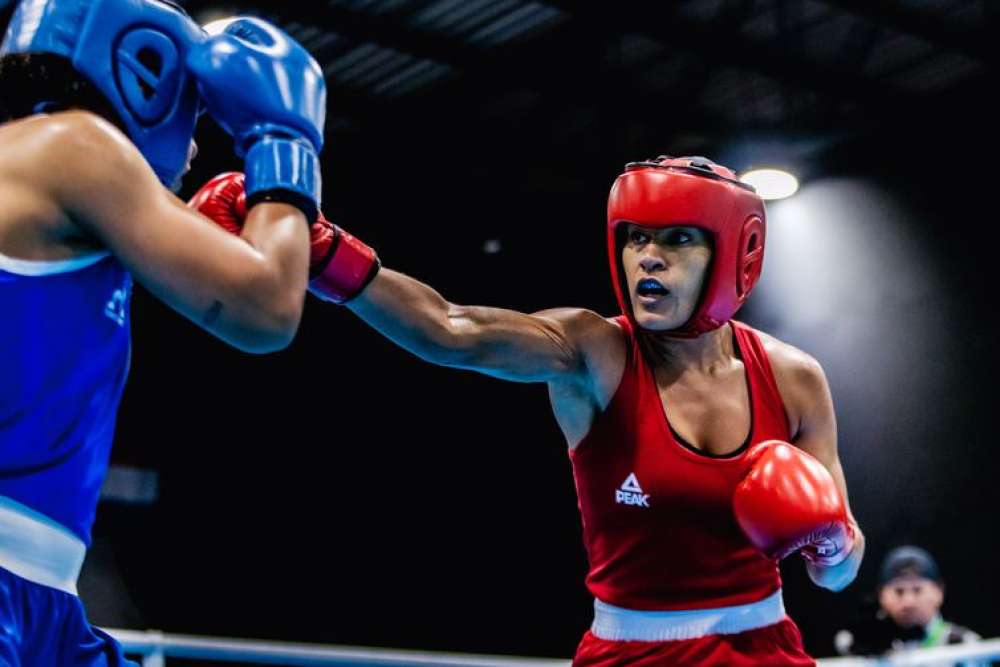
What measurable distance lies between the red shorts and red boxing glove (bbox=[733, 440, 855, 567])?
0.55 ft

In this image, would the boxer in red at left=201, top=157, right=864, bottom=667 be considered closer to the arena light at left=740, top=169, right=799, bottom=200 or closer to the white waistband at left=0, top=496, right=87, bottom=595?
the white waistband at left=0, top=496, right=87, bottom=595

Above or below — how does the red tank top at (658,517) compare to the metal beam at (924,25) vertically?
below

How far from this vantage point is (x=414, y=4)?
22.0 feet

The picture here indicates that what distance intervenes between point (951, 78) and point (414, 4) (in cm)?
359

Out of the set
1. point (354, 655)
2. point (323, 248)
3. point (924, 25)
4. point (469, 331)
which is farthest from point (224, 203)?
point (924, 25)

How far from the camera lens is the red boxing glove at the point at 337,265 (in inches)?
71.9

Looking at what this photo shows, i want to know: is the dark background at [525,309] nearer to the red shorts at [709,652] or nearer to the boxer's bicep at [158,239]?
the red shorts at [709,652]

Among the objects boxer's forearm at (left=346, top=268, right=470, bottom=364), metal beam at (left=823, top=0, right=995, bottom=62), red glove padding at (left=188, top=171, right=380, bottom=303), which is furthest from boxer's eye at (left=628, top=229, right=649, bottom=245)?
metal beam at (left=823, top=0, right=995, bottom=62)

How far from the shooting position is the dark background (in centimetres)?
717

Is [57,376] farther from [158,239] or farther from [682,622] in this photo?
[682,622]

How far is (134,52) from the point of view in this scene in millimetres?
1380

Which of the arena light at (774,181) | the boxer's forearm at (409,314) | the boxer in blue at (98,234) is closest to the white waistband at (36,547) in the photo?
the boxer in blue at (98,234)

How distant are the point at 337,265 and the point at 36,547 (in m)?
0.70

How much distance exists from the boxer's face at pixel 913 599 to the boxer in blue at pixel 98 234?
12.7ft
